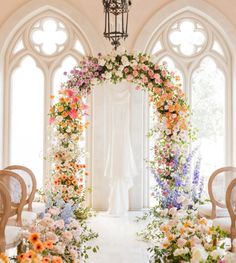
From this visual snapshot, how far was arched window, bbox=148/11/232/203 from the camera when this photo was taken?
671cm

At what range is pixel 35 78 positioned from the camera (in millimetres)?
6832

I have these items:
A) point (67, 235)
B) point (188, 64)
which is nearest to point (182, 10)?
point (188, 64)

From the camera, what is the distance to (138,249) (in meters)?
4.45

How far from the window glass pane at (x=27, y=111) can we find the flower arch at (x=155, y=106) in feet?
4.24

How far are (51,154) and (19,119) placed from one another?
1.37 m

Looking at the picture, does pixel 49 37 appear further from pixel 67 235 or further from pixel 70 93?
pixel 67 235

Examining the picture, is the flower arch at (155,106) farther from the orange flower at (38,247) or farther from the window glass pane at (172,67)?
the orange flower at (38,247)

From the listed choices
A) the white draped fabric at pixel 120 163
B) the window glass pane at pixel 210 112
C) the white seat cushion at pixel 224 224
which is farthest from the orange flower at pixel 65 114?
the white seat cushion at pixel 224 224

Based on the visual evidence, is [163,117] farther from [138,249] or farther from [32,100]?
[32,100]

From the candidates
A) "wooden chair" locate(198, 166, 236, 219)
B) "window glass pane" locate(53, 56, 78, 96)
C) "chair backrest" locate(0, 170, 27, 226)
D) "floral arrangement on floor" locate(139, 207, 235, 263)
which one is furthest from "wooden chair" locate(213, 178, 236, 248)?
"window glass pane" locate(53, 56, 78, 96)

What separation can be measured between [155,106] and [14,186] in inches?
84.5

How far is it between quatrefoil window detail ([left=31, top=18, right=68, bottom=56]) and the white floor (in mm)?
2708

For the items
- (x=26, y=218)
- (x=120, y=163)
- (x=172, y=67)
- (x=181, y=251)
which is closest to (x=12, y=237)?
(x=26, y=218)

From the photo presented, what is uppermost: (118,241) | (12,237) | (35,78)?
(35,78)
